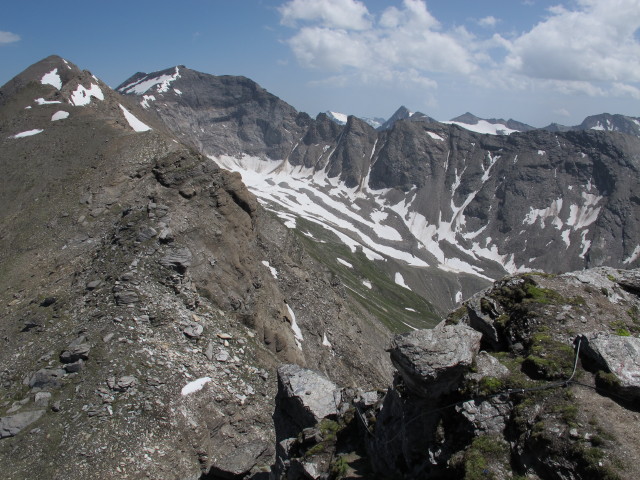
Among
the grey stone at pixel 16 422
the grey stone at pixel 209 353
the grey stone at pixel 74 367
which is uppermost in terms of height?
the grey stone at pixel 209 353

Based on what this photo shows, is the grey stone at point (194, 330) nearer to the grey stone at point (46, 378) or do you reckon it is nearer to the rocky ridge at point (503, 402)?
the grey stone at point (46, 378)

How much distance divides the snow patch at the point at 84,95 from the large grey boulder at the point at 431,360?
76972mm

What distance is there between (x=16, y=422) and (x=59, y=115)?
57.5 m

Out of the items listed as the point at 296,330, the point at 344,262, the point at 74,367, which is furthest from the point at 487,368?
the point at 344,262

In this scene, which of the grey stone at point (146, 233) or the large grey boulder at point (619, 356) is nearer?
the large grey boulder at point (619, 356)

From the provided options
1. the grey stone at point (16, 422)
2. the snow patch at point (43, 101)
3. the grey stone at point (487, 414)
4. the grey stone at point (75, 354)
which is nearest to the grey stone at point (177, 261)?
the grey stone at point (75, 354)

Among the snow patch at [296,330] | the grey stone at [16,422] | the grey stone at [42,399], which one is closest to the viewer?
the grey stone at [16,422]

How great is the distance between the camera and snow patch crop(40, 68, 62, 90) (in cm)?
9864

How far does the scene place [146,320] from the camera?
2531 centimetres

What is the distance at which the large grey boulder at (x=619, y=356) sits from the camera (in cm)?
1143

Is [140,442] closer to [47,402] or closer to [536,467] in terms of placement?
[47,402]

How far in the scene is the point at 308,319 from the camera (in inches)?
1724

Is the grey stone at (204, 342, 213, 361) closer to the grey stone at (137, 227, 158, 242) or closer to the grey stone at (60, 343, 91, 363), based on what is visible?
the grey stone at (60, 343, 91, 363)

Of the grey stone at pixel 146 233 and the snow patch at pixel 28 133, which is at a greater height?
the snow patch at pixel 28 133
